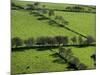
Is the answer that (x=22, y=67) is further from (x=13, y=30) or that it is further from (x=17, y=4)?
(x=17, y=4)

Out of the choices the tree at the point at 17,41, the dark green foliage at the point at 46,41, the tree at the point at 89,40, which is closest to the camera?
the tree at the point at 17,41

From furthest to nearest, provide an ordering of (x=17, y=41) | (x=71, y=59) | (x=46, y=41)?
(x=71, y=59), (x=46, y=41), (x=17, y=41)

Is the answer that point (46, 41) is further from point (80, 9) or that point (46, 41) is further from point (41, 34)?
point (80, 9)

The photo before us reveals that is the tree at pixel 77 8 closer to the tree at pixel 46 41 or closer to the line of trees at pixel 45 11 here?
the line of trees at pixel 45 11

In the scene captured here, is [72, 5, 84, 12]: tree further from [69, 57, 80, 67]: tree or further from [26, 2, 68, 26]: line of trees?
[69, 57, 80, 67]: tree

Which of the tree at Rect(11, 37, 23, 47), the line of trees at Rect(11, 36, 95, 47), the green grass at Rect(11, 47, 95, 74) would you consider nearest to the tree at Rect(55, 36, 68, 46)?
the line of trees at Rect(11, 36, 95, 47)

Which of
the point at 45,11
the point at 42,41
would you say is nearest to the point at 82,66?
the point at 42,41


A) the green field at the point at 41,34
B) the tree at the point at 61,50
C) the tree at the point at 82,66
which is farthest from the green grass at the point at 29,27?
the tree at the point at 82,66
